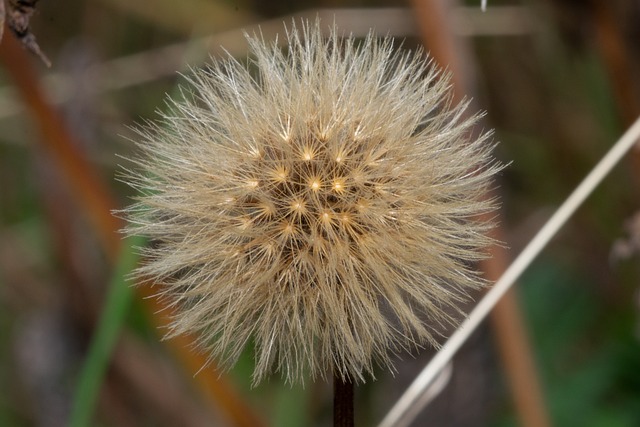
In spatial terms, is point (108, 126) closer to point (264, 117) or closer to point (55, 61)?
point (55, 61)

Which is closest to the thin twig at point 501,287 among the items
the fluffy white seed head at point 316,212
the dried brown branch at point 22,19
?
the fluffy white seed head at point 316,212

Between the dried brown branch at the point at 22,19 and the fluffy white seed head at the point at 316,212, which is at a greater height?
the dried brown branch at the point at 22,19

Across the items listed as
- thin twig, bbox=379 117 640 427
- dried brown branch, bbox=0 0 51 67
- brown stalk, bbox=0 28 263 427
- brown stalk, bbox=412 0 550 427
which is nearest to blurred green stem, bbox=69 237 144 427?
brown stalk, bbox=0 28 263 427

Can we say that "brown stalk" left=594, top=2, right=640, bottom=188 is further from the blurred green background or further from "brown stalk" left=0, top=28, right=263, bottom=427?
"brown stalk" left=0, top=28, right=263, bottom=427

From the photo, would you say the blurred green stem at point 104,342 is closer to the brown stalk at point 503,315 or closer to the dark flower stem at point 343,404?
the dark flower stem at point 343,404

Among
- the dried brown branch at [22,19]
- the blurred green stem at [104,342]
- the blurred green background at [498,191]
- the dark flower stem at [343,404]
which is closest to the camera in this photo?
the dark flower stem at [343,404]

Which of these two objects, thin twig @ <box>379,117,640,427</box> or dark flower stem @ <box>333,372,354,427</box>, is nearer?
dark flower stem @ <box>333,372,354,427</box>

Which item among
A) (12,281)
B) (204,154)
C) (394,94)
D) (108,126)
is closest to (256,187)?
(204,154)
